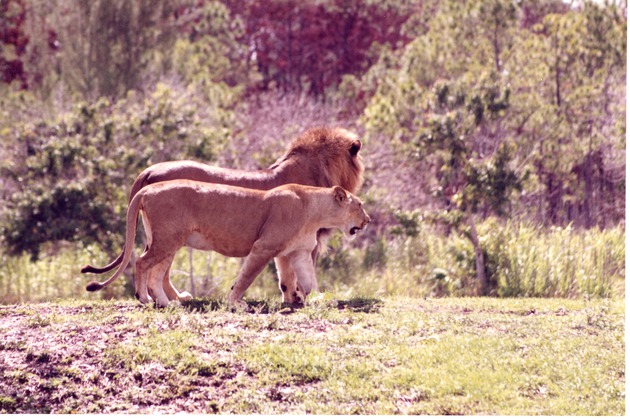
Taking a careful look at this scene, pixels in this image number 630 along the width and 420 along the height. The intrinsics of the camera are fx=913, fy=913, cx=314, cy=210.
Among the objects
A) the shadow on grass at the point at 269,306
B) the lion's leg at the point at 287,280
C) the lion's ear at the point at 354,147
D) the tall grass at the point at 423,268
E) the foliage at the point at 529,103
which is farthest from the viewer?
the foliage at the point at 529,103

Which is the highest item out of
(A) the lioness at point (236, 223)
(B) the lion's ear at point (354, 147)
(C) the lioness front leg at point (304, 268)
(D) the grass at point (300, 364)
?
(B) the lion's ear at point (354, 147)

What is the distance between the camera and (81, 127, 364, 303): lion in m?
10.7

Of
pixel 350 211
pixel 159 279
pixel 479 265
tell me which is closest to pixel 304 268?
pixel 350 211

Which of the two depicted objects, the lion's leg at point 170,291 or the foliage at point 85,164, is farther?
the foliage at point 85,164

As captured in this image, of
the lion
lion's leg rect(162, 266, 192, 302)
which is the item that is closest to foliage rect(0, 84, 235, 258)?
the lion

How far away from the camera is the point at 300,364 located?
7.94 meters

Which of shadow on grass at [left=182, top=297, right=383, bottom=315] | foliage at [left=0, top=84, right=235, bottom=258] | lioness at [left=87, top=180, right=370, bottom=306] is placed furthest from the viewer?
foliage at [left=0, top=84, right=235, bottom=258]

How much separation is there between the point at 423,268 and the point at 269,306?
653 cm

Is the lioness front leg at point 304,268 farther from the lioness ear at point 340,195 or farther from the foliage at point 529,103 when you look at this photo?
the foliage at point 529,103

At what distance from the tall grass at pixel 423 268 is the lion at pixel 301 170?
2.48 m

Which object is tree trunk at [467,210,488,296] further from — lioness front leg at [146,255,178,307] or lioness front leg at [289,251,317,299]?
lioness front leg at [146,255,178,307]

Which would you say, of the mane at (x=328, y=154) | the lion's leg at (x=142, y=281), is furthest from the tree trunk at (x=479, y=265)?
the lion's leg at (x=142, y=281)

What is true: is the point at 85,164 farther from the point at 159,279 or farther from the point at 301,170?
the point at 159,279

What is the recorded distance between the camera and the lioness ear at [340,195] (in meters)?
10.1
